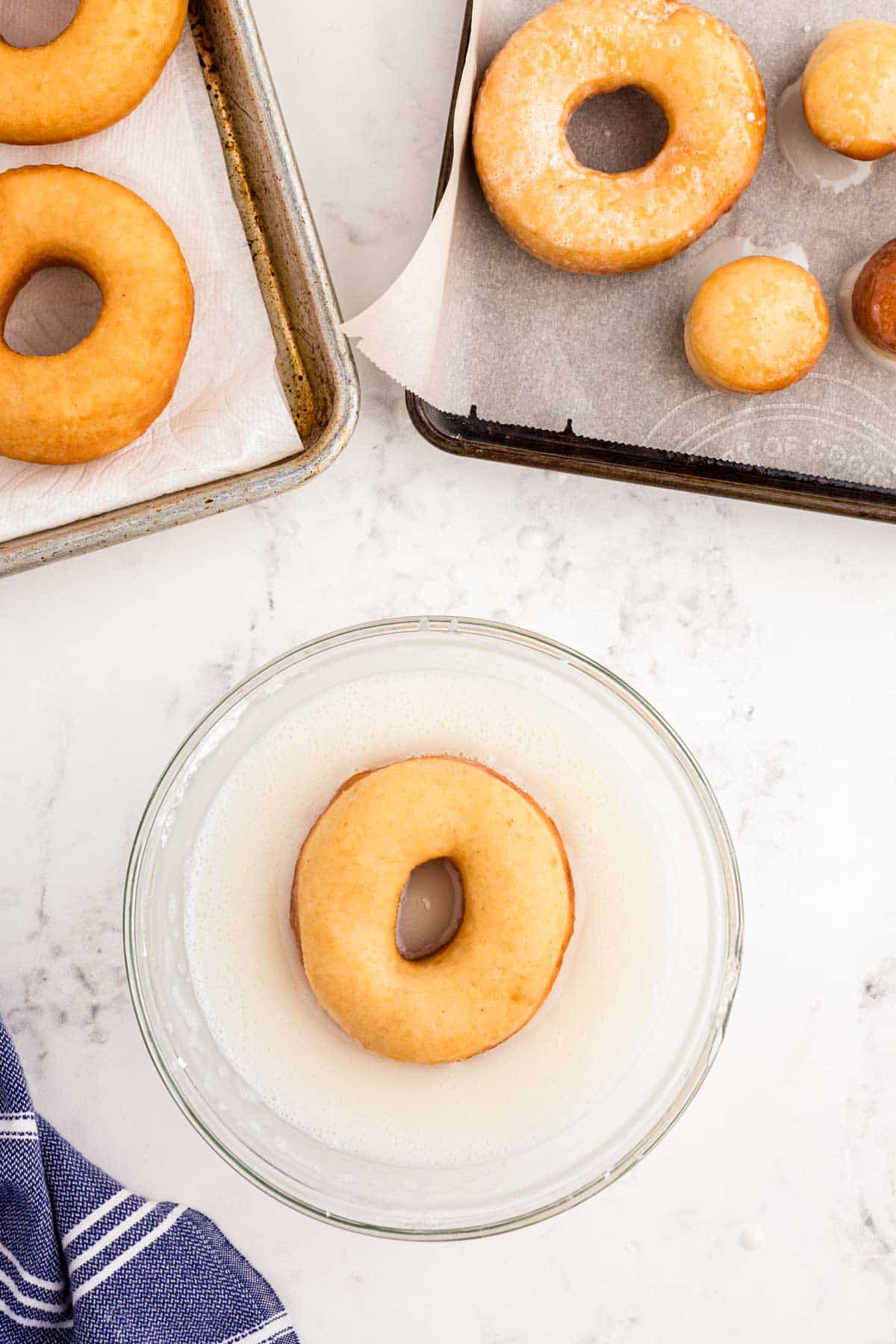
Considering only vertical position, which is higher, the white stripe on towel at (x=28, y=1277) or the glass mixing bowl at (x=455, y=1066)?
the glass mixing bowl at (x=455, y=1066)

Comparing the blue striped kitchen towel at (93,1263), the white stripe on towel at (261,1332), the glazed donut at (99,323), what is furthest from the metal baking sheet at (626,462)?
the white stripe on towel at (261,1332)

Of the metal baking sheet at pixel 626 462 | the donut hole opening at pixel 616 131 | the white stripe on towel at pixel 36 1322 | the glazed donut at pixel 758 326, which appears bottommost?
the white stripe on towel at pixel 36 1322

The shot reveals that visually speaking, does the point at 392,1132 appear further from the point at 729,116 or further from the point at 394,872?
the point at 729,116

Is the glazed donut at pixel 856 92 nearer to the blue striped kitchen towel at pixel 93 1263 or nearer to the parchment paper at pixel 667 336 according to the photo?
the parchment paper at pixel 667 336

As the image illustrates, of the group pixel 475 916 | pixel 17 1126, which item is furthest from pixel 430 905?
pixel 17 1126

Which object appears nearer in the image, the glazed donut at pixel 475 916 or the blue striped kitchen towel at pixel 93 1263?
the glazed donut at pixel 475 916

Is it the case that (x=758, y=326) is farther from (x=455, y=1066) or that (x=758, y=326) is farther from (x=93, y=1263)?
(x=93, y=1263)

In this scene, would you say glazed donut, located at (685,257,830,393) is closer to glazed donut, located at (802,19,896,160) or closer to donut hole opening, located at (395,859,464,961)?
glazed donut, located at (802,19,896,160)
